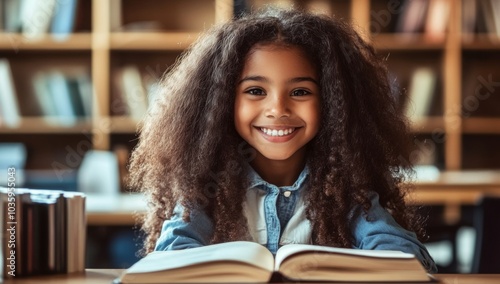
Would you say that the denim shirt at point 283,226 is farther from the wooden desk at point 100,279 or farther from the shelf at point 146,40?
the shelf at point 146,40

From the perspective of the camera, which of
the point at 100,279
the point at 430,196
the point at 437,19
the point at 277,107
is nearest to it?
the point at 100,279

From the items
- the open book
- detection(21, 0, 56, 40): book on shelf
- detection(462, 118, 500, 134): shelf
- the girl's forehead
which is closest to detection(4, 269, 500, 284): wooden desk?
the open book

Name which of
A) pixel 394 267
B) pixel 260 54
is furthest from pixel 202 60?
pixel 394 267

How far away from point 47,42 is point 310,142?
2.54m

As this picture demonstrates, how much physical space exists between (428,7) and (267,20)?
2451 mm

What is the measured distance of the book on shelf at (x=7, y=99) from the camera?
3.75 metres

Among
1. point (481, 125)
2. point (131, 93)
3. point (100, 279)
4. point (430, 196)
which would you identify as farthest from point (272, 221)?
point (481, 125)

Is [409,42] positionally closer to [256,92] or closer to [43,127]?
Result: [43,127]

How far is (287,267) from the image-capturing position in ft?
3.56

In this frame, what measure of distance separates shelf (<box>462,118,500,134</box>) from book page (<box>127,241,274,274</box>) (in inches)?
117

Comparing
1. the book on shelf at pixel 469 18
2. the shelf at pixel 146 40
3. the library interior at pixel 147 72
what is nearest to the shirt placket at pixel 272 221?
the library interior at pixel 147 72

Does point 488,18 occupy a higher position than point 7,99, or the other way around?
point 488,18

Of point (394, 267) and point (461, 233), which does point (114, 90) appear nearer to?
point (461, 233)

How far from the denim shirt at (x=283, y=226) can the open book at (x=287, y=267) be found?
24cm
